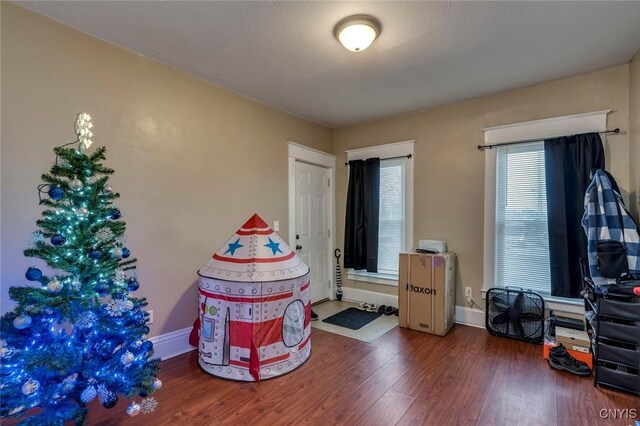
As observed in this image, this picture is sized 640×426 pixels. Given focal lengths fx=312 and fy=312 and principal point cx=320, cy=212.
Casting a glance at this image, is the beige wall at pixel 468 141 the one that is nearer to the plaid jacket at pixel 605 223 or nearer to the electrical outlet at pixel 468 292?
the electrical outlet at pixel 468 292

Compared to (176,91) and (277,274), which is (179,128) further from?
(277,274)

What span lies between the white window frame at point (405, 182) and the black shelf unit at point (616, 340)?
196 cm

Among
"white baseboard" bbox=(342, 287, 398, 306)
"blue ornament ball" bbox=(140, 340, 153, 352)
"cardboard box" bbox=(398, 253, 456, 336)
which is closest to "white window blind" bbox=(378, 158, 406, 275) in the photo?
"white baseboard" bbox=(342, 287, 398, 306)

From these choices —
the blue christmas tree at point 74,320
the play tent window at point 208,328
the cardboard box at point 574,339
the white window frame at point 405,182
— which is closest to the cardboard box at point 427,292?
the white window frame at point 405,182

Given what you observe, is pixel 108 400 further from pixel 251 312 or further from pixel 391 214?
pixel 391 214

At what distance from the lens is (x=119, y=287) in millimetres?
1743

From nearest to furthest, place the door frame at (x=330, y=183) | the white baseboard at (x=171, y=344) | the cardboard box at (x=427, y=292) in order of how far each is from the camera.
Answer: the white baseboard at (x=171, y=344)
the cardboard box at (x=427, y=292)
the door frame at (x=330, y=183)

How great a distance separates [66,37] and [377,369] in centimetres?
338

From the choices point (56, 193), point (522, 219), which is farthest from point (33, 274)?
point (522, 219)

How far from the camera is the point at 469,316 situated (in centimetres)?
352

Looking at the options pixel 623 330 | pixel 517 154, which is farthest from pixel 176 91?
pixel 623 330

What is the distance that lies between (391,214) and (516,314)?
5.76ft

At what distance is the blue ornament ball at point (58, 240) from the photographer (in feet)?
→ 5.10

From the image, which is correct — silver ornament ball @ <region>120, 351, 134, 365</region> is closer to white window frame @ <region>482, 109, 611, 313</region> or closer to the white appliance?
the white appliance
